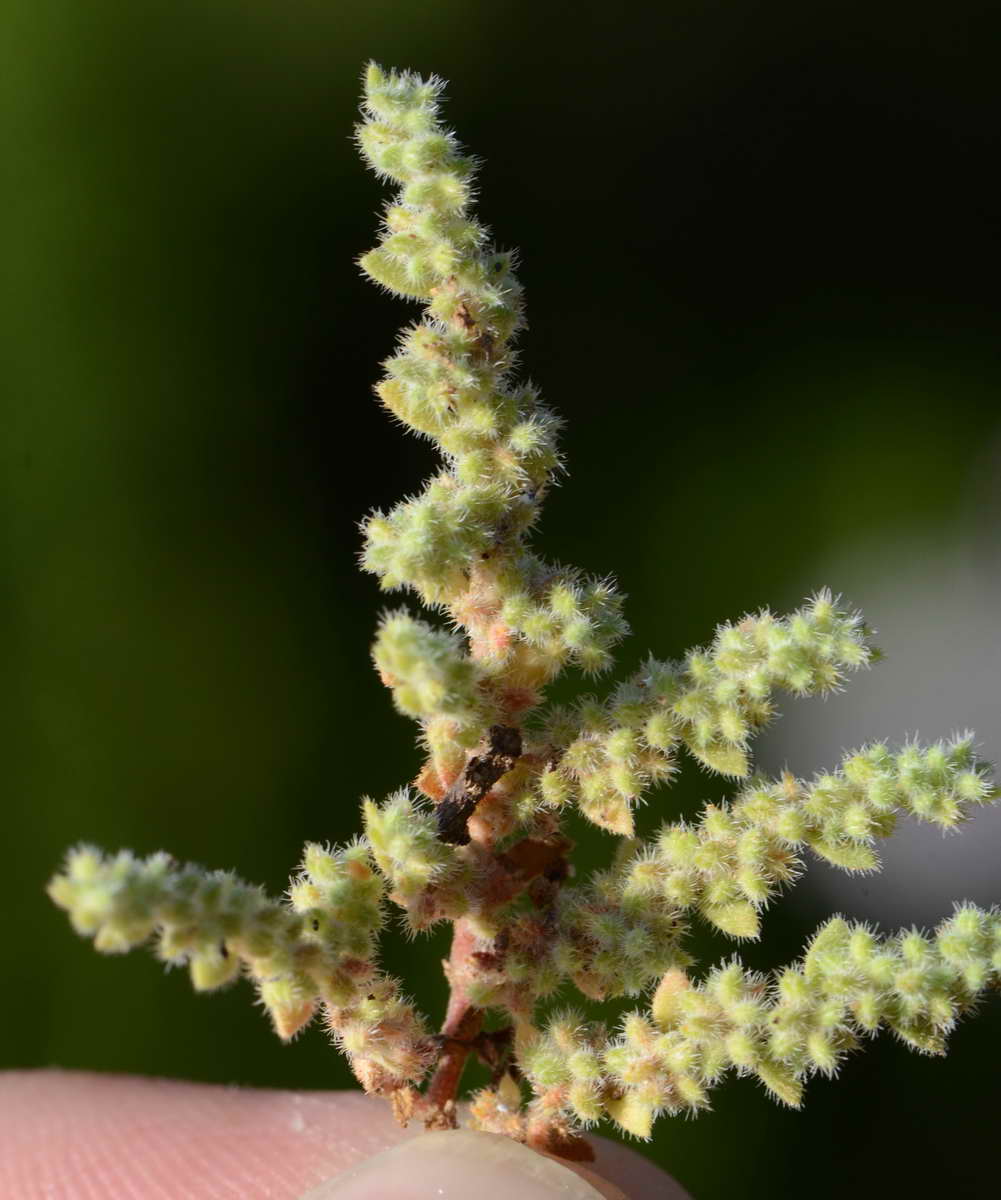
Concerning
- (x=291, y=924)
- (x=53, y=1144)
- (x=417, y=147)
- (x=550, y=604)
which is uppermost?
(x=417, y=147)

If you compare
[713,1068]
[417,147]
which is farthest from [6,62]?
[713,1068]

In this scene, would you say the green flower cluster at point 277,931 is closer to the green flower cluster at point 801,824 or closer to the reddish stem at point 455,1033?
the reddish stem at point 455,1033

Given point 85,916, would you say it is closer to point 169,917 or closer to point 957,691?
point 169,917

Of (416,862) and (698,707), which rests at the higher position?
(698,707)

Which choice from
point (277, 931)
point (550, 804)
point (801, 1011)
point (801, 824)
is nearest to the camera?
point (277, 931)

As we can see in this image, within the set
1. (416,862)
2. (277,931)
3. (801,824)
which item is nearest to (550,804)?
(416,862)

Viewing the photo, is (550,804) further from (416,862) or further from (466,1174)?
(466,1174)

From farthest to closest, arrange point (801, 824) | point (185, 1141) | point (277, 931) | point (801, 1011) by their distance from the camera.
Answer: point (185, 1141) < point (801, 824) < point (801, 1011) < point (277, 931)
